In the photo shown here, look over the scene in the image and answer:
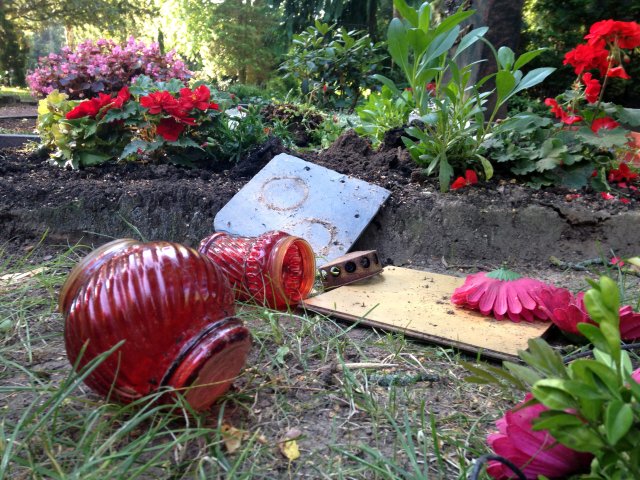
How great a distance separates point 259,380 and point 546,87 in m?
8.21

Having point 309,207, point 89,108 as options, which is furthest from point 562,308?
point 89,108

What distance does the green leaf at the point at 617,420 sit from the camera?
61 centimetres

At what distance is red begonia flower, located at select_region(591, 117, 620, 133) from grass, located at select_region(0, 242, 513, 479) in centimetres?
206

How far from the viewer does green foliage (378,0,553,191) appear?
2516mm

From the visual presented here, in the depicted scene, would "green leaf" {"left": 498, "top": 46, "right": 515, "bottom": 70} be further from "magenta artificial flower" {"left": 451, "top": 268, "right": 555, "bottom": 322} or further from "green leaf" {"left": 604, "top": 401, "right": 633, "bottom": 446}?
"green leaf" {"left": 604, "top": 401, "right": 633, "bottom": 446}

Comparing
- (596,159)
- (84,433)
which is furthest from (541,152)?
(84,433)

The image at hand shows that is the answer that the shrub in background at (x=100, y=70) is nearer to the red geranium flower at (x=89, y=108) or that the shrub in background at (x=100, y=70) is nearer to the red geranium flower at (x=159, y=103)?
the red geranium flower at (x=89, y=108)

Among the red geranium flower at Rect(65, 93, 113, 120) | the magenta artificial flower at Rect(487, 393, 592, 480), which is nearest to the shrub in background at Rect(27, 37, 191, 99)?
the red geranium flower at Rect(65, 93, 113, 120)

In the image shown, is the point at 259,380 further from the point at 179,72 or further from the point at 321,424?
the point at 179,72

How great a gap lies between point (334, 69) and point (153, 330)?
236 inches

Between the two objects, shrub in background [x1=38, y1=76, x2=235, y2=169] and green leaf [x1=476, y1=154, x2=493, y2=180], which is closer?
green leaf [x1=476, y1=154, x2=493, y2=180]

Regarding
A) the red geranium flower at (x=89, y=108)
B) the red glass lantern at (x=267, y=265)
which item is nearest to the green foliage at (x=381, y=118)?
the red geranium flower at (x=89, y=108)

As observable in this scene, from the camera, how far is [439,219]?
8.90 ft

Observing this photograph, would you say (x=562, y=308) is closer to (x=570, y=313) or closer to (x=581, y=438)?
(x=570, y=313)
